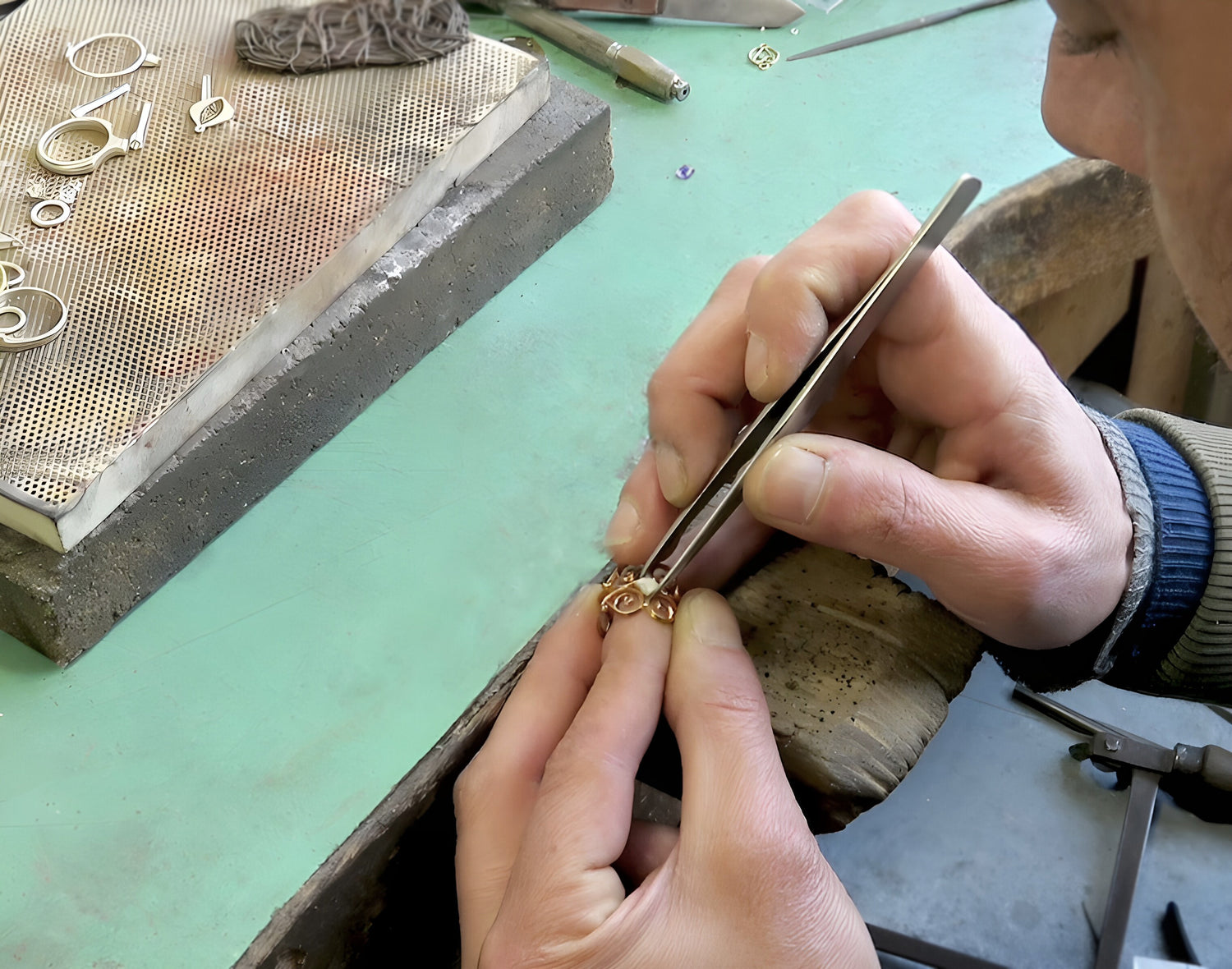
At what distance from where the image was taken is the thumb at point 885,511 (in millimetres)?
730

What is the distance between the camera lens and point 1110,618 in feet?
2.93

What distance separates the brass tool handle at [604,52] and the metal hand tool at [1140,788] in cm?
97

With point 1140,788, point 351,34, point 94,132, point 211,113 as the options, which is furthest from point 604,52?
point 1140,788

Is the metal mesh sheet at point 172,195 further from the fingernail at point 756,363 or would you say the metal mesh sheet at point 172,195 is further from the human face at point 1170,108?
the human face at point 1170,108

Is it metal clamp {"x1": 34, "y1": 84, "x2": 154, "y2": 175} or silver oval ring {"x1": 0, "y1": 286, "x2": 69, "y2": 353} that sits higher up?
metal clamp {"x1": 34, "y1": 84, "x2": 154, "y2": 175}

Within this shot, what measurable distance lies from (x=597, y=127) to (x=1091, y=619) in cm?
75

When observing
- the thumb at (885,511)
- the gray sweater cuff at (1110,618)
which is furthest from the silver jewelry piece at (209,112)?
the gray sweater cuff at (1110,618)

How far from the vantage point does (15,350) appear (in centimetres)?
92

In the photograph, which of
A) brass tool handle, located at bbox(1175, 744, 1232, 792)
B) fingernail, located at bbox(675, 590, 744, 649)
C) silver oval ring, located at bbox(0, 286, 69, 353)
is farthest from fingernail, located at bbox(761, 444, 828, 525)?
brass tool handle, located at bbox(1175, 744, 1232, 792)

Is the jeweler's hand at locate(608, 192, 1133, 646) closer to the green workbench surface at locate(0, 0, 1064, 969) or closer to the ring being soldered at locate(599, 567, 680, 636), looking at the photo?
the ring being soldered at locate(599, 567, 680, 636)

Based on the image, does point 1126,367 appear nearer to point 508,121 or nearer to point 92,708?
point 508,121

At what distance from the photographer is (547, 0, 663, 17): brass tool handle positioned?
146 cm

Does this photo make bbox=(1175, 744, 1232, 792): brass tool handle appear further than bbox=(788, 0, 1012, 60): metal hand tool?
No

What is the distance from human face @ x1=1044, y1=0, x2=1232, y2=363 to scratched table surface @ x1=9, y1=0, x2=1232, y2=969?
0.53 metres
